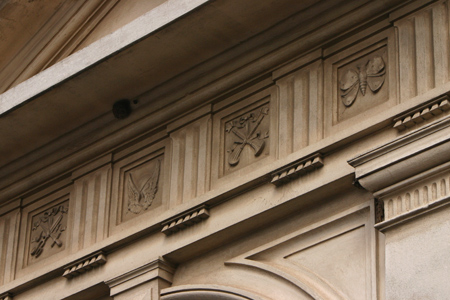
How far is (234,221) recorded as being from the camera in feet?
49.9

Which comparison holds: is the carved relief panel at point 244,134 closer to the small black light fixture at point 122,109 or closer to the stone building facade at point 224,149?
the stone building facade at point 224,149

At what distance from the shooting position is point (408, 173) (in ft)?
45.6

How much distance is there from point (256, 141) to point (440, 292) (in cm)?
320

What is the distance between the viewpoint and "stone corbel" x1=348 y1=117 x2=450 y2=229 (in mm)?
13680

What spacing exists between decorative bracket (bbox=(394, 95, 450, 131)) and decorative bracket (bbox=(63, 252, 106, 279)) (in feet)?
12.0

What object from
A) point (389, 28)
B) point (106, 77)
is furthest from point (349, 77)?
point (106, 77)

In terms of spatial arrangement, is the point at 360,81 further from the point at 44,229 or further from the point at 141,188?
the point at 44,229

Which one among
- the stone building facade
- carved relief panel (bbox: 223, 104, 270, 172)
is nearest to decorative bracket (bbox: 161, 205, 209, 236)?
the stone building facade

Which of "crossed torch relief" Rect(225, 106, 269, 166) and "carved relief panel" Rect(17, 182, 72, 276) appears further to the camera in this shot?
"carved relief panel" Rect(17, 182, 72, 276)

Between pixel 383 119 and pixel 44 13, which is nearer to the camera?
pixel 383 119

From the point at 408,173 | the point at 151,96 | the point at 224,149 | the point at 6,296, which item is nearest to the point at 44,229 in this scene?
the point at 6,296

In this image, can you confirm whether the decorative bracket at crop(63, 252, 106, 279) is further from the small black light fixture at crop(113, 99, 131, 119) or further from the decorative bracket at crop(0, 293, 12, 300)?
the small black light fixture at crop(113, 99, 131, 119)

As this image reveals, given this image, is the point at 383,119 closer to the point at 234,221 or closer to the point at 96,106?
the point at 234,221

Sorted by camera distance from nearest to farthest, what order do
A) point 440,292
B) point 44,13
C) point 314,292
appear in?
point 440,292 < point 314,292 < point 44,13
